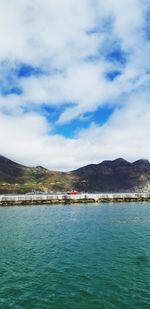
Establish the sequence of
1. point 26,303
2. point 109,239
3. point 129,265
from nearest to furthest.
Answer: point 26,303 < point 129,265 < point 109,239

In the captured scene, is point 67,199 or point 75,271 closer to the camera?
point 75,271

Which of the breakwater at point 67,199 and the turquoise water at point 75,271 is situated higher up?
the breakwater at point 67,199

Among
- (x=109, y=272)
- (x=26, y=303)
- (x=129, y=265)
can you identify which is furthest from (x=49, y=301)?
(x=129, y=265)

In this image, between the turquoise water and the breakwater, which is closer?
the turquoise water

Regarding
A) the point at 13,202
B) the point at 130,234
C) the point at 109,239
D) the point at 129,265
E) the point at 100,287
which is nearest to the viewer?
the point at 100,287

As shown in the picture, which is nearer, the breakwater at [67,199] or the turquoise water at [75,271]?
the turquoise water at [75,271]

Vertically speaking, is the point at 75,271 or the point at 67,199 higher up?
the point at 67,199

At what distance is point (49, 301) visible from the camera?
88.0 feet

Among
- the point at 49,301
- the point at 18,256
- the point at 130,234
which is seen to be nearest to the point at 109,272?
the point at 49,301

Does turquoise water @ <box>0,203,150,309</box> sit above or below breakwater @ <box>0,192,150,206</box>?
below

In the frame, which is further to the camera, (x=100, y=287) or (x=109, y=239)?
(x=109, y=239)

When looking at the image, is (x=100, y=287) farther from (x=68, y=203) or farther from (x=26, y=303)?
(x=68, y=203)

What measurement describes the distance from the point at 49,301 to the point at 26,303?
213cm

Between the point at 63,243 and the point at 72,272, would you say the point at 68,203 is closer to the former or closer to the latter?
Result: the point at 63,243
